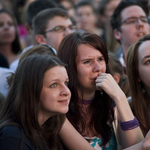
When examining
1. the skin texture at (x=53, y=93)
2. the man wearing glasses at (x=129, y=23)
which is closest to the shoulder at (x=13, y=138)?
the skin texture at (x=53, y=93)

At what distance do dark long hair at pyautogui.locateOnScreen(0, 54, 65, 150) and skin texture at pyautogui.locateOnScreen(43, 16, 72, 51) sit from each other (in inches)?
53.7

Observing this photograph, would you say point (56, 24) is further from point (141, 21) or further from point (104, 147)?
point (104, 147)

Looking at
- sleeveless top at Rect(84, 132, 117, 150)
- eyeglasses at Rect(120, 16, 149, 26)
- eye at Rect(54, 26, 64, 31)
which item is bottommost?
sleeveless top at Rect(84, 132, 117, 150)

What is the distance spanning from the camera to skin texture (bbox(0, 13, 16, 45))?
155 inches

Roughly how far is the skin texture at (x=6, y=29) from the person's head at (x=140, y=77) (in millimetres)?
2082

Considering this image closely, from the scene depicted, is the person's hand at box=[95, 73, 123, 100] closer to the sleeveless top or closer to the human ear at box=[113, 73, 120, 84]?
the sleeveless top

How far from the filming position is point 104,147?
7.14 feet

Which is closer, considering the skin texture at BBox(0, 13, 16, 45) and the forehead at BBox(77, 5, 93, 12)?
the skin texture at BBox(0, 13, 16, 45)

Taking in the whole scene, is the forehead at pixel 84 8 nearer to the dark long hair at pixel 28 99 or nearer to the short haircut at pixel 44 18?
the short haircut at pixel 44 18

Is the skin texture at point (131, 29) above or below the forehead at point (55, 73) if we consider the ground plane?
above

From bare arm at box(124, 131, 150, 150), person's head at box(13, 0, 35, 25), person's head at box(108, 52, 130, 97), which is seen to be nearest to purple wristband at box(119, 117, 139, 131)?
bare arm at box(124, 131, 150, 150)

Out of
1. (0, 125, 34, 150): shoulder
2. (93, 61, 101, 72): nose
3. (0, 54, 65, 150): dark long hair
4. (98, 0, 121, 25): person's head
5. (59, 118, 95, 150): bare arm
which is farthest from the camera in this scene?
(98, 0, 121, 25): person's head

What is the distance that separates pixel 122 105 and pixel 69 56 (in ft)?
1.85

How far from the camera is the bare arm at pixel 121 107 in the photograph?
2.04m
